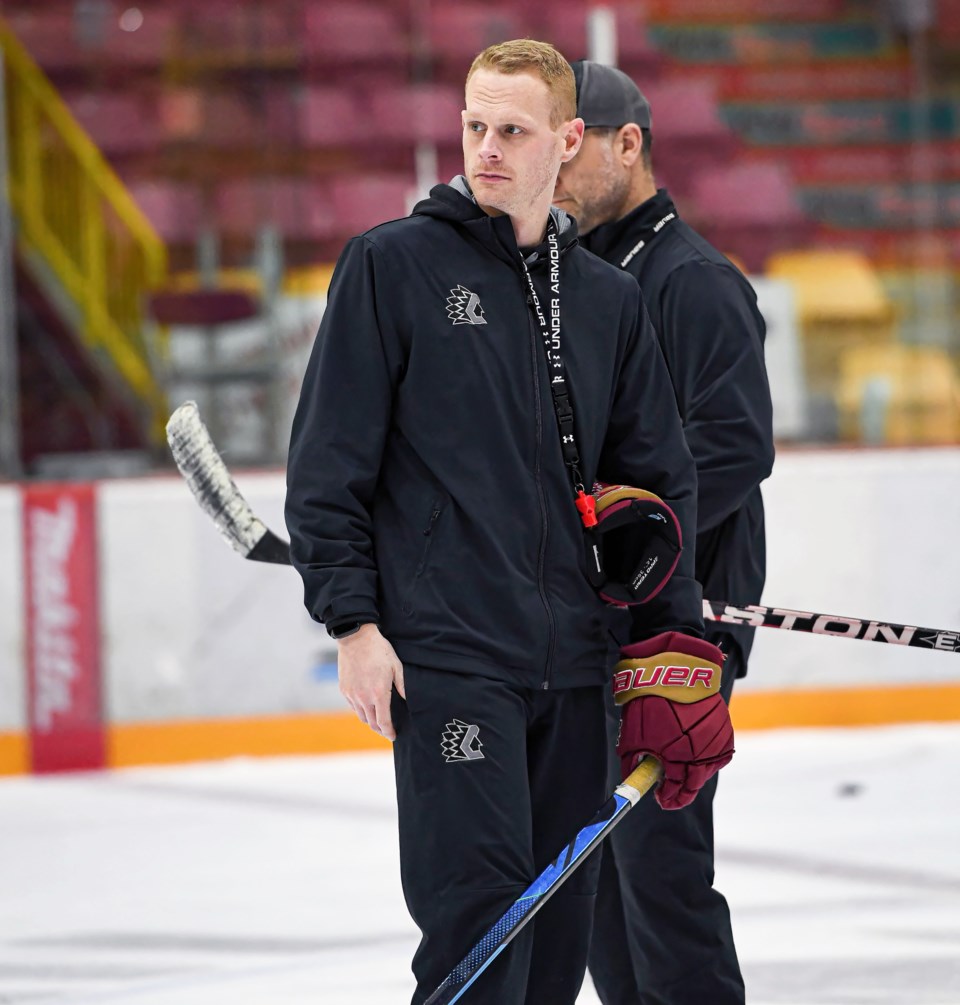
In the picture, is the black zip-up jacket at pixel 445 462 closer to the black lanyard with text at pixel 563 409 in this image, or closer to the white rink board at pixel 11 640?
the black lanyard with text at pixel 563 409

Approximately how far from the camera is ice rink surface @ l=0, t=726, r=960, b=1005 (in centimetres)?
306

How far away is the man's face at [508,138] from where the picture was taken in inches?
75.2

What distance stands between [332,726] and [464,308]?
134 inches

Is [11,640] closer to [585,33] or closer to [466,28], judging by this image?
[466,28]

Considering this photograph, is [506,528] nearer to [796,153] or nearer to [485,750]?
[485,750]

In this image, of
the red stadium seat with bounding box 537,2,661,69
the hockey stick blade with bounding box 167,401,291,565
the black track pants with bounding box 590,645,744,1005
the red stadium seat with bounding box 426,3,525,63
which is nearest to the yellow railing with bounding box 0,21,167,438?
the red stadium seat with bounding box 426,3,525,63

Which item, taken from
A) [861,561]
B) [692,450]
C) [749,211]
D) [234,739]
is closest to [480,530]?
[692,450]

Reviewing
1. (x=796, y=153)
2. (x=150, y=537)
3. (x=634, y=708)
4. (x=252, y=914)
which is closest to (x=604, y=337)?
(x=634, y=708)

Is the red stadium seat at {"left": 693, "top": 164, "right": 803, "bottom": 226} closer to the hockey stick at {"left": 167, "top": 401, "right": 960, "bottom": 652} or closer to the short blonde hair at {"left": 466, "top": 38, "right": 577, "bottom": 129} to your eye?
the hockey stick at {"left": 167, "top": 401, "right": 960, "bottom": 652}

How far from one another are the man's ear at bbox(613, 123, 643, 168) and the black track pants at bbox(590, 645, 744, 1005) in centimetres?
79

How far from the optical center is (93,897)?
378 cm

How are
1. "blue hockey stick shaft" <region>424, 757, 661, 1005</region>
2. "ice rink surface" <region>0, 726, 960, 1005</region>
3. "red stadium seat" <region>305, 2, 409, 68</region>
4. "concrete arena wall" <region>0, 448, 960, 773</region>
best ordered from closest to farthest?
"blue hockey stick shaft" <region>424, 757, 661, 1005</region> → "ice rink surface" <region>0, 726, 960, 1005</region> → "concrete arena wall" <region>0, 448, 960, 773</region> → "red stadium seat" <region>305, 2, 409, 68</region>

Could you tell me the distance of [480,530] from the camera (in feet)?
6.12

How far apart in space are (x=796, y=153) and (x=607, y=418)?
4.57 meters
